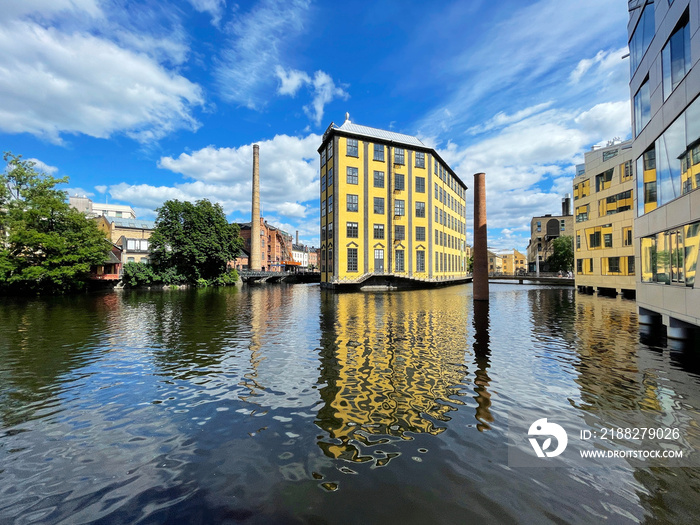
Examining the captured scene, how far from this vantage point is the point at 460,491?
418 centimetres

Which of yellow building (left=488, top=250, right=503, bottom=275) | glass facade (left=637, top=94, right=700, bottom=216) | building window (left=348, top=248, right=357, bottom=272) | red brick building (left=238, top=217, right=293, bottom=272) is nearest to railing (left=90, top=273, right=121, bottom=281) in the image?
red brick building (left=238, top=217, right=293, bottom=272)

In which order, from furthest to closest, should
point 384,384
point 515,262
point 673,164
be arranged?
point 515,262
point 673,164
point 384,384

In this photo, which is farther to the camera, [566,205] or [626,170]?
[566,205]

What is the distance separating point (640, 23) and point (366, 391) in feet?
70.5

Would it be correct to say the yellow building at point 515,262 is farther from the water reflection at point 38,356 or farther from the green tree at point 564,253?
the water reflection at point 38,356

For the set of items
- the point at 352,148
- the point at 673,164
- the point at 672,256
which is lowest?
the point at 672,256

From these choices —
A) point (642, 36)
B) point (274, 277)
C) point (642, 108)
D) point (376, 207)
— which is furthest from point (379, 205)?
point (274, 277)

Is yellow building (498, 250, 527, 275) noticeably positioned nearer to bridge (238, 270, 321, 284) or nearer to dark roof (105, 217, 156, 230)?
bridge (238, 270, 321, 284)

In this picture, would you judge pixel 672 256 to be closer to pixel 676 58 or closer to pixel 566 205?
pixel 676 58

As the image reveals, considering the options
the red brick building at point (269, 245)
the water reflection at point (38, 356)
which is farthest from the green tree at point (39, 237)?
the red brick building at point (269, 245)

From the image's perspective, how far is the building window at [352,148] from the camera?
146ft

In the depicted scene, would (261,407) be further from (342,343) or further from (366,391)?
(342,343)

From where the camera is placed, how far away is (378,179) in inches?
1825

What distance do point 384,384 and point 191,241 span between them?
186ft
